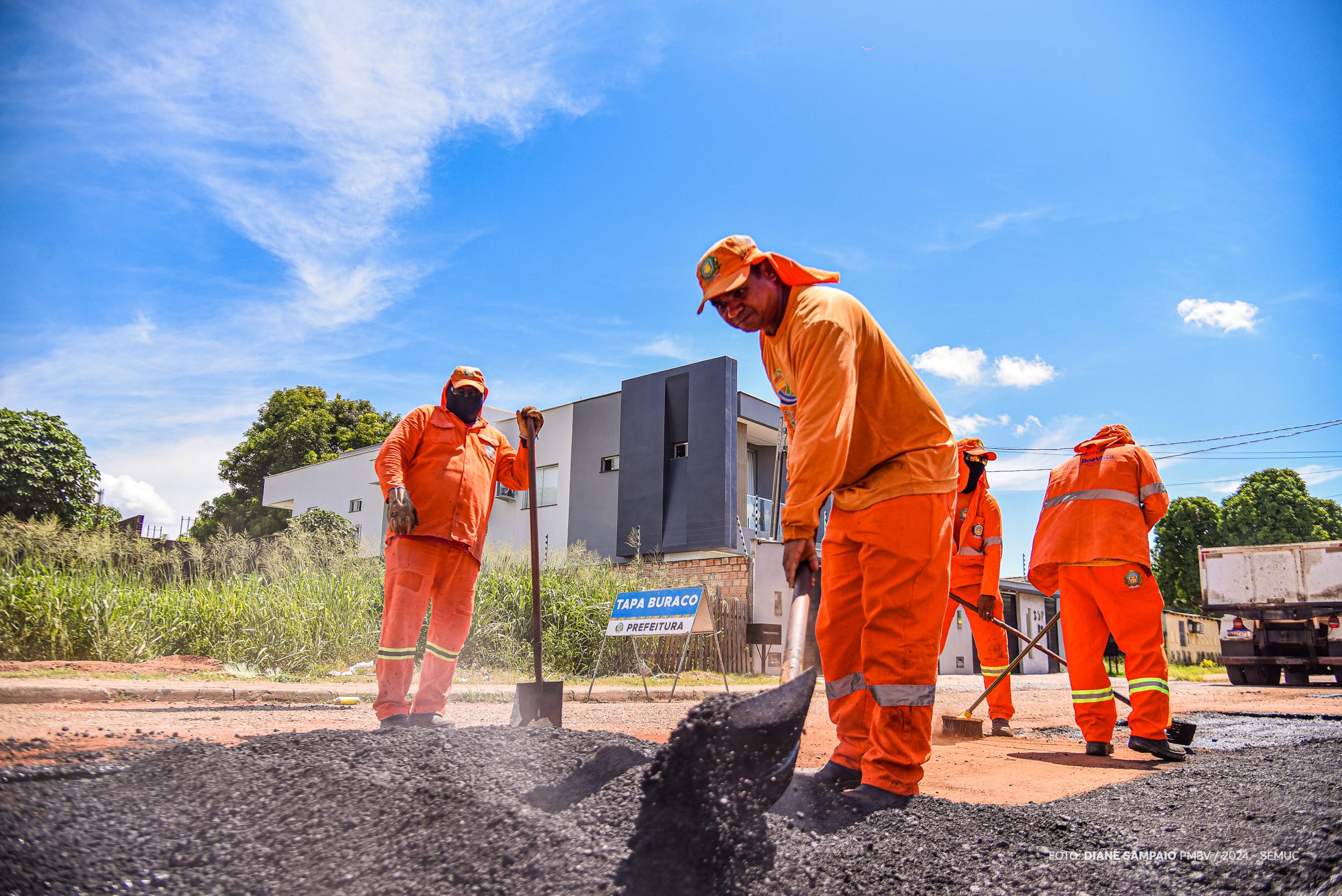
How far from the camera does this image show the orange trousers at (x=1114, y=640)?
A: 4.31 metres

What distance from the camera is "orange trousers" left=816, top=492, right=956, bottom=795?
2574 millimetres

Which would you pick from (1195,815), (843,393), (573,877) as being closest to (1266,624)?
(1195,815)

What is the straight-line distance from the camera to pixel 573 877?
1.75 m

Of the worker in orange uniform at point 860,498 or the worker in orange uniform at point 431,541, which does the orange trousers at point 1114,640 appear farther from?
the worker in orange uniform at point 431,541

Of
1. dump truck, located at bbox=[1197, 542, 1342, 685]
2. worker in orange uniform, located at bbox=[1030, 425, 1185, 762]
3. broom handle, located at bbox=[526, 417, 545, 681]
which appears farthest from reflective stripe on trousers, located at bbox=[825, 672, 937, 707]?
dump truck, located at bbox=[1197, 542, 1342, 685]

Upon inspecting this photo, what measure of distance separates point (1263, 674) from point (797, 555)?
54.5 feet

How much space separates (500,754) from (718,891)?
3.99ft

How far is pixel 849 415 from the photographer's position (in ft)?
8.37

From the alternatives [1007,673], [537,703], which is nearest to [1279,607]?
[1007,673]

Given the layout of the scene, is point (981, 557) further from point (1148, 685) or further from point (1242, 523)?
point (1242, 523)

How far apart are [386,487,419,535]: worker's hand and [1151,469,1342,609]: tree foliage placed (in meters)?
38.8

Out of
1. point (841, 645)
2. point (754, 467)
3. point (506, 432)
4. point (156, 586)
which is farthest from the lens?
point (754, 467)

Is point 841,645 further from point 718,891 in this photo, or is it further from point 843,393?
point 718,891

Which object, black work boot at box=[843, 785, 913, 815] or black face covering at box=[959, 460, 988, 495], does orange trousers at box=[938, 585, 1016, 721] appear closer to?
black face covering at box=[959, 460, 988, 495]
